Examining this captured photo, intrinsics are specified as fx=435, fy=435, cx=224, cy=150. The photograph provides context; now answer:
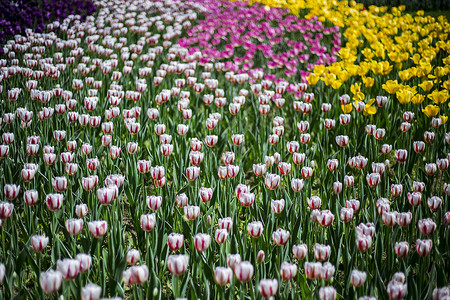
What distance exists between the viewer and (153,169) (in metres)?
2.56

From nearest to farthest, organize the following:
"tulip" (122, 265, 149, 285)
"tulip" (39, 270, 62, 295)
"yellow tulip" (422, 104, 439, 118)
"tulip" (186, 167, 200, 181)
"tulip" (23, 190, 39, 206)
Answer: "tulip" (39, 270, 62, 295) → "tulip" (122, 265, 149, 285) → "tulip" (23, 190, 39, 206) → "tulip" (186, 167, 200, 181) → "yellow tulip" (422, 104, 439, 118)

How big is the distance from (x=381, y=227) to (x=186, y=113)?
71.1 inches

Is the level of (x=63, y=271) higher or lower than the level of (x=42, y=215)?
higher

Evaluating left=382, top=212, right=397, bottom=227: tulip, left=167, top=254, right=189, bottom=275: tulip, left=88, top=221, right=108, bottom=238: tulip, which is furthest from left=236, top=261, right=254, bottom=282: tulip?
left=382, top=212, right=397, bottom=227: tulip

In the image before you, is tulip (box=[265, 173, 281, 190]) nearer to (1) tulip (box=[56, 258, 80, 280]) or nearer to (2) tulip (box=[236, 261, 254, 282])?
(2) tulip (box=[236, 261, 254, 282])

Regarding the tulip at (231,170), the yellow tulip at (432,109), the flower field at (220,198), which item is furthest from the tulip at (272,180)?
the yellow tulip at (432,109)

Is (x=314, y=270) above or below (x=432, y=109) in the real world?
below

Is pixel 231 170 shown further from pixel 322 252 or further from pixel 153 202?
pixel 322 252

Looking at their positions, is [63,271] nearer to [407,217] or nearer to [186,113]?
[407,217]

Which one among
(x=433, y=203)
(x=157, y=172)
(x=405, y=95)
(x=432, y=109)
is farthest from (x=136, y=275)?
(x=405, y=95)

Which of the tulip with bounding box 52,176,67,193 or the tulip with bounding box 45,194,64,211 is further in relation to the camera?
the tulip with bounding box 52,176,67,193

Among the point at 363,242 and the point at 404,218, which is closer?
the point at 363,242

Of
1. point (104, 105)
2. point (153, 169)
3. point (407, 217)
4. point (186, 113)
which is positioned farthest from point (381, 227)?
point (104, 105)

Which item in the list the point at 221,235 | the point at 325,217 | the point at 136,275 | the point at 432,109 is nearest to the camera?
the point at 136,275
